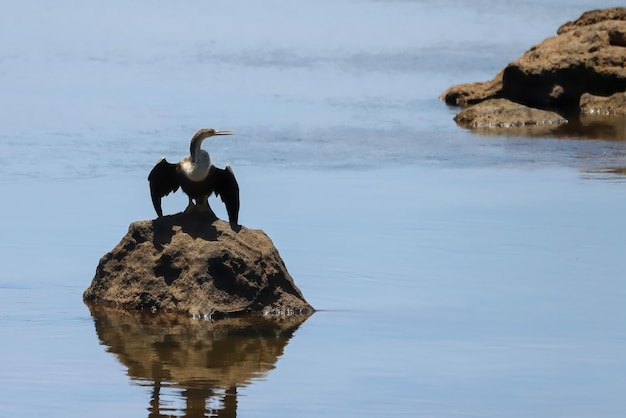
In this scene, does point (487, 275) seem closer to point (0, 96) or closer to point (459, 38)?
point (0, 96)

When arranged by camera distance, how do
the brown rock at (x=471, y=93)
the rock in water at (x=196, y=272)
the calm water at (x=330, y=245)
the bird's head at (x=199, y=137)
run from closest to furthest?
the calm water at (x=330, y=245) < the rock in water at (x=196, y=272) < the bird's head at (x=199, y=137) < the brown rock at (x=471, y=93)

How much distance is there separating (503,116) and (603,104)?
2.91 m

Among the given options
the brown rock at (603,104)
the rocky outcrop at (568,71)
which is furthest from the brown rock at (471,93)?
the brown rock at (603,104)

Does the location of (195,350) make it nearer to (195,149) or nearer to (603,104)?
(195,149)

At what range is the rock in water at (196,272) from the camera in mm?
14953

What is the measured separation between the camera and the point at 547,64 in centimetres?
3331

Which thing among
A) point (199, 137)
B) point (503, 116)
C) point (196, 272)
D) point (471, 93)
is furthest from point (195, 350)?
point (471, 93)

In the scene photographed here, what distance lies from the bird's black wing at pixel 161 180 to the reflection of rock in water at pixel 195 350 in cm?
117

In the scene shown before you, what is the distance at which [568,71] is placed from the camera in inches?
1314

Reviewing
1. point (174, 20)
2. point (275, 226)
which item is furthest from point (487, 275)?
point (174, 20)

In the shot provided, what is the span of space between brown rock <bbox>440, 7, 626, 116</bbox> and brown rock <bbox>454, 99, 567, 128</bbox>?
1510 millimetres

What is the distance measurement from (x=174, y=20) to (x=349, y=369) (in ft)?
141

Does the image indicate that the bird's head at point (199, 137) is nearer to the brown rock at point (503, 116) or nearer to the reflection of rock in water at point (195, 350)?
the reflection of rock in water at point (195, 350)

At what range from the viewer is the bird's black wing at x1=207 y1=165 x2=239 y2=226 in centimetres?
1527
